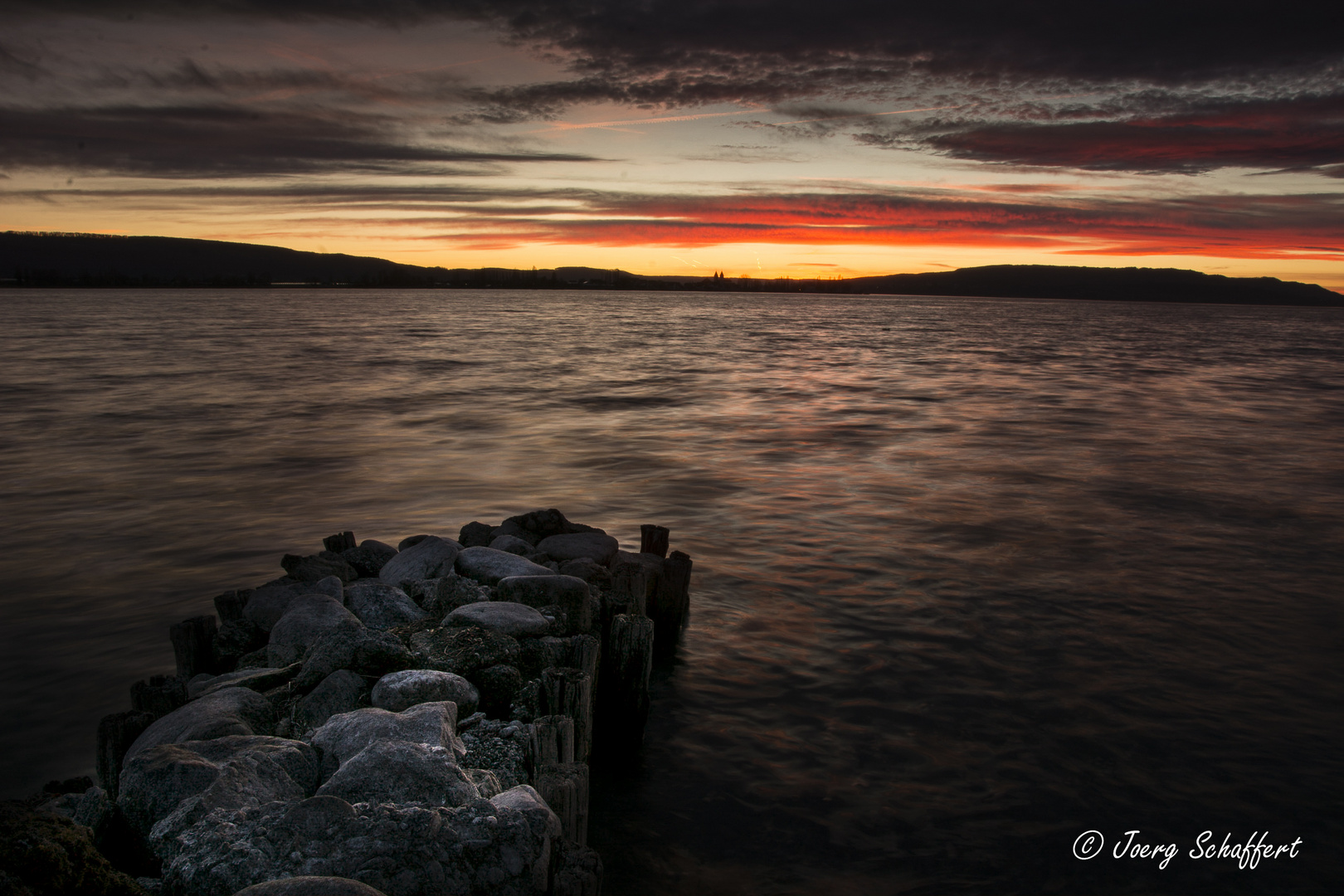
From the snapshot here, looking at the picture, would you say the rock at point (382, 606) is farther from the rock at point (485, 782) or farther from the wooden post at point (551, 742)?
the rock at point (485, 782)

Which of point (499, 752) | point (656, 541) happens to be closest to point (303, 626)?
point (499, 752)

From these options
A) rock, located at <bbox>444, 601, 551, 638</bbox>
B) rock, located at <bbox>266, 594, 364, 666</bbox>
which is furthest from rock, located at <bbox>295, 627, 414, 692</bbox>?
rock, located at <bbox>444, 601, 551, 638</bbox>

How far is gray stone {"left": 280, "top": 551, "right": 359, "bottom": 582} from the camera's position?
296 inches

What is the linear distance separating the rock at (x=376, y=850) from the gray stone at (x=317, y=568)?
12.8ft

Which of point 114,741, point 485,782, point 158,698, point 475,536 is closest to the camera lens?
point 485,782

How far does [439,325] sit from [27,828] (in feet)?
279

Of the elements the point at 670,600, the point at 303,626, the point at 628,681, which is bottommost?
the point at 628,681

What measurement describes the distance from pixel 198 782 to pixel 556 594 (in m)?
3.10

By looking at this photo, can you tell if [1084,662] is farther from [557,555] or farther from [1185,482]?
[1185,482]

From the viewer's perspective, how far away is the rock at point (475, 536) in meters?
8.82

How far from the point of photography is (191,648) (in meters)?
6.37

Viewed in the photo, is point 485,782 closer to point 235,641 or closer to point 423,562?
point 235,641

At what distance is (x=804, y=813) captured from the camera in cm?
554

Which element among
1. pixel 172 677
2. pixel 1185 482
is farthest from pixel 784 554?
pixel 1185 482
